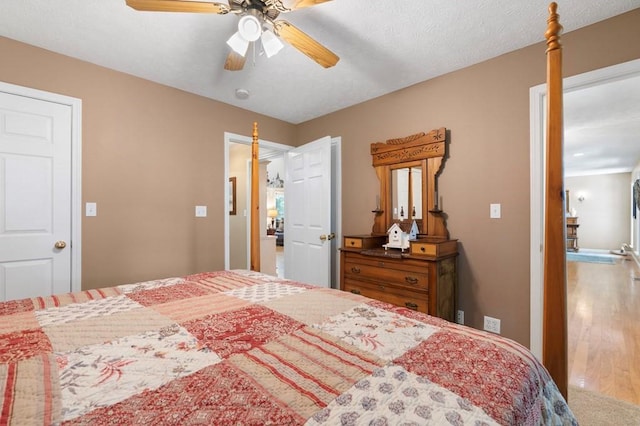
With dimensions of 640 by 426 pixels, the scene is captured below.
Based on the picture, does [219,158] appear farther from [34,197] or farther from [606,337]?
[606,337]

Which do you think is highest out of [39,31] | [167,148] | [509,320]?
[39,31]

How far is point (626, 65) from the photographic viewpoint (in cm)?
187

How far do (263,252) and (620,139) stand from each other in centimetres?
635

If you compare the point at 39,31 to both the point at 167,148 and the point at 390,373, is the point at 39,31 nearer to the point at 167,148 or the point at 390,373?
the point at 167,148

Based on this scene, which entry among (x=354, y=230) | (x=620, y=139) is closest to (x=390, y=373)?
(x=354, y=230)

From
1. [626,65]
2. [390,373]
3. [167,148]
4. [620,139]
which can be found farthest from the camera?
[620,139]

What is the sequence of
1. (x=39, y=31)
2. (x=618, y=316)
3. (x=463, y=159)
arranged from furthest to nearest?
(x=618, y=316)
(x=463, y=159)
(x=39, y=31)

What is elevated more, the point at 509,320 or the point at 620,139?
the point at 620,139

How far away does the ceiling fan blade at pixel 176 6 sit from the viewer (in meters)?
1.46

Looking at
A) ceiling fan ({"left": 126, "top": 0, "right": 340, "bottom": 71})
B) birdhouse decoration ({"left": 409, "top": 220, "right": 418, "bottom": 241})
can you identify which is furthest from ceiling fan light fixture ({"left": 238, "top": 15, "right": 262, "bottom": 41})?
birdhouse decoration ({"left": 409, "top": 220, "right": 418, "bottom": 241})

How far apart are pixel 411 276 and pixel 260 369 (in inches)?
71.5

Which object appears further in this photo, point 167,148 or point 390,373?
point 167,148

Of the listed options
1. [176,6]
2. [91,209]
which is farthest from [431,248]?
[91,209]

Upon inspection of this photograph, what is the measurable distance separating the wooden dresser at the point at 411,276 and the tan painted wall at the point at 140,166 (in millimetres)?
1542
